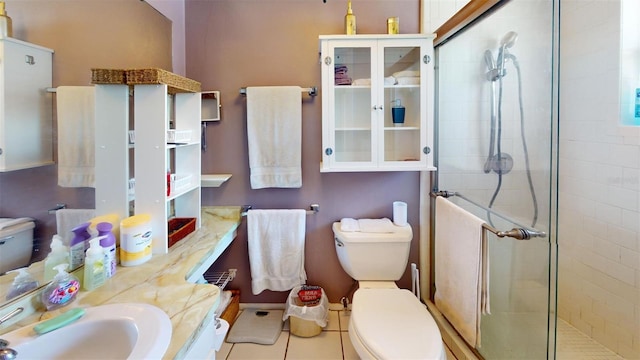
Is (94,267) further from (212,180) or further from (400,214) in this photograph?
(400,214)

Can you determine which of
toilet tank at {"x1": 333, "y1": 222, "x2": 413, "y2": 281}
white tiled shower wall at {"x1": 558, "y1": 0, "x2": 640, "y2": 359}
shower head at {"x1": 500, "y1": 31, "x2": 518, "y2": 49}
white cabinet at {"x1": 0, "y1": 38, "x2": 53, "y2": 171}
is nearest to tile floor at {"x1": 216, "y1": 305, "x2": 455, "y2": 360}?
toilet tank at {"x1": 333, "y1": 222, "x2": 413, "y2": 281}

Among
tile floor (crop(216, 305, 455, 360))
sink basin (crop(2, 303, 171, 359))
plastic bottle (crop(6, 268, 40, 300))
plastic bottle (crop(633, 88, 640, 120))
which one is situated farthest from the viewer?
tile floor (crop(216, 305, 455, 360))

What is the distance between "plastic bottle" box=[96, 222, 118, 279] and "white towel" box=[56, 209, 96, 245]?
0.07 metres

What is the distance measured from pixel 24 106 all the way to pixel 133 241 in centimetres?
61

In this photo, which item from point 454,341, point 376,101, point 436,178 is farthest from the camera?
point 436,178

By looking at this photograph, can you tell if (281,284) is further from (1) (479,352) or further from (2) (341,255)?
(1) (479,352)

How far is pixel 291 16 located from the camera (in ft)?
6.84

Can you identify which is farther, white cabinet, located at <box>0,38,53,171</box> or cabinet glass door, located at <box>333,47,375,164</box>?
cabinet glass door, located at <box>333,47,375,164</box>

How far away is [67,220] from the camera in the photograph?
3.73 feet

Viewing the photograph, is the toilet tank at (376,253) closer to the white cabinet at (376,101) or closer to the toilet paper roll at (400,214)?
the toilet paper roll at (400,214)

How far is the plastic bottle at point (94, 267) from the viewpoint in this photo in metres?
1.12

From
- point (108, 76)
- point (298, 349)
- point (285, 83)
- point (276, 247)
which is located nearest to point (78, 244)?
point (108, 76)

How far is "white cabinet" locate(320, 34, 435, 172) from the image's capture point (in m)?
1.89

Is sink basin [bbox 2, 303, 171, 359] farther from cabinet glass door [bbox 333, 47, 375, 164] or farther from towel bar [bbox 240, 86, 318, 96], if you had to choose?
towel bar [bbox 240, 86, 318, 96]
